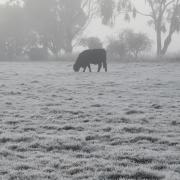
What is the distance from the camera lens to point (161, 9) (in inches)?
1903

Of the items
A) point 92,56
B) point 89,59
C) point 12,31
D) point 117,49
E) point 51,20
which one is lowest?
point 89,59

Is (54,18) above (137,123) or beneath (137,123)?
above

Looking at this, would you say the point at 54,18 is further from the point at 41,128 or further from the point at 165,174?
the point at 165,174

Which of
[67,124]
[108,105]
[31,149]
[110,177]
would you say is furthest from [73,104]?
[110,177]

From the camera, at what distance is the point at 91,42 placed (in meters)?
56.0

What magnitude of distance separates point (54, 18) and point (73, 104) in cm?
4606

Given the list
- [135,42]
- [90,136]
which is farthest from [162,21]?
[90,136]

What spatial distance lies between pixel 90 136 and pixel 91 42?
48.3 m

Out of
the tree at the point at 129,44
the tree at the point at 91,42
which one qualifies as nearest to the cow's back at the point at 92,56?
the tree at the point at 129,44

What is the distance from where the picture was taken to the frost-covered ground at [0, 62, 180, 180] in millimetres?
6109

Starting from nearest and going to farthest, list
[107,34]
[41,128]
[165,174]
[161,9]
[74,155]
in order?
[165,174] → [74,155] → [41,128] → [161,9] → [107,34]

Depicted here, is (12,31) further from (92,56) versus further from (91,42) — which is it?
(92,56)

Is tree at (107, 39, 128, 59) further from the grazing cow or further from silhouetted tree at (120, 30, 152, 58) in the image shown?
the grazing cow

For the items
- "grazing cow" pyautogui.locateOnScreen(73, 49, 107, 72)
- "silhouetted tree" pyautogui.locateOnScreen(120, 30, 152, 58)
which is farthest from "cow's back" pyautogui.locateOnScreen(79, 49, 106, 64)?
"silhouetted tree" pyautogui.locateOnScreen(120, 30, 152, 58)
